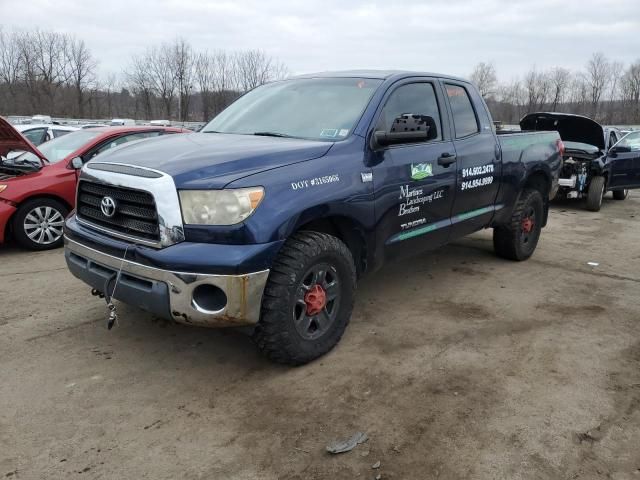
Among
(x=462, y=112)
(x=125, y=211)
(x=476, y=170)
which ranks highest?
(x=462, y=112)

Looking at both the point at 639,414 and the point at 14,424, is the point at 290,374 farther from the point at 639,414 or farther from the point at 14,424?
the point at 639,414

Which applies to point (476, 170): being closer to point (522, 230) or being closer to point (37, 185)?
point (522, 230)

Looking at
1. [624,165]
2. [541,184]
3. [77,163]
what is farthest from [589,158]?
[77,163]

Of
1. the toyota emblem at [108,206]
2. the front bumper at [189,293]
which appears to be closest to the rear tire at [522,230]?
the front bumper at [189,293]

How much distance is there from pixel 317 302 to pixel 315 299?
28 millimetres

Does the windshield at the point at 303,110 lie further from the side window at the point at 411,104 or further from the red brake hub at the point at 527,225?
the red brake hub at the point at 527,225

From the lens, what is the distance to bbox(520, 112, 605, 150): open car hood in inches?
407

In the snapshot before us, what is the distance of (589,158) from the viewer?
10391 mm

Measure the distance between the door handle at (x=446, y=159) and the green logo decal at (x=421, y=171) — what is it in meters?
0.16

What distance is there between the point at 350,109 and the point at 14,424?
282 centimetres

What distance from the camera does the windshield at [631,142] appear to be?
11.0 meters

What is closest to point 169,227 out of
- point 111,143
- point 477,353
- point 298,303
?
point 298,303

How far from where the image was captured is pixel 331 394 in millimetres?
3027

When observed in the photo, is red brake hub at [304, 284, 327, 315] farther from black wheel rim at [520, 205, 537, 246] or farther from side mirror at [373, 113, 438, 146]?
black wheel rim at [520, 205, 537, 246]
